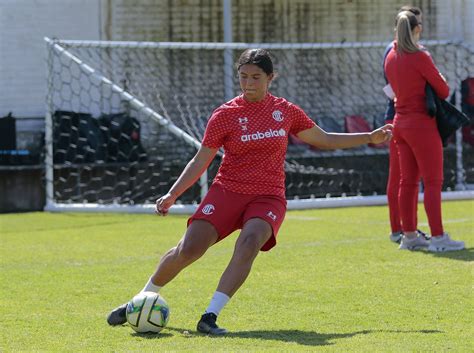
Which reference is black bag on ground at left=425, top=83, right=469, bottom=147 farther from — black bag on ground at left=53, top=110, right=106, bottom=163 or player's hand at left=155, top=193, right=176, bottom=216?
black bag on ground at left=53, top=110, right=106, bottom=163

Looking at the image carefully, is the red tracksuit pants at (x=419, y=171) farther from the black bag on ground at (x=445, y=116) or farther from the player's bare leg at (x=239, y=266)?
the player's bare leg at (x=239, y=266)

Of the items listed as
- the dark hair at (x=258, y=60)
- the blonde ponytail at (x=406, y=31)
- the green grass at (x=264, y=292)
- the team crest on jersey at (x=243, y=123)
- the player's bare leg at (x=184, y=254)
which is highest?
the blonde ponytail at (x=406, y=31)

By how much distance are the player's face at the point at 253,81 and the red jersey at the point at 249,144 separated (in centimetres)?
9

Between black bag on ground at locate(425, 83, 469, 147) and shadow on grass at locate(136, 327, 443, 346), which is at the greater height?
black bag on ground at locate(425, 83, 469, 147)

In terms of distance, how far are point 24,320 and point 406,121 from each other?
4730mm

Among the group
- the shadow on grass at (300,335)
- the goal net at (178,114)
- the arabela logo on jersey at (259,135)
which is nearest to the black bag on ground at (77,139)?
the goal net at (178,114)

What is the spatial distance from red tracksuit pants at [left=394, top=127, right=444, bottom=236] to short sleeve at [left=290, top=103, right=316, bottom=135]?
328 centimetres

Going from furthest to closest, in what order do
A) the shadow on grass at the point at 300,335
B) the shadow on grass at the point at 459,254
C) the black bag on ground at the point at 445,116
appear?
the black bag on ground at the point at 445,116 < the shadow on grass at the point at 459,254 < the shadow on grass at the point at 300,335

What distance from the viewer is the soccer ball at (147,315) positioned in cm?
703

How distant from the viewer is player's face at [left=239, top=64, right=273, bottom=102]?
7.38 metres

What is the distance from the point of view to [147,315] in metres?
7.04

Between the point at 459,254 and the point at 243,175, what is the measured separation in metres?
3.85

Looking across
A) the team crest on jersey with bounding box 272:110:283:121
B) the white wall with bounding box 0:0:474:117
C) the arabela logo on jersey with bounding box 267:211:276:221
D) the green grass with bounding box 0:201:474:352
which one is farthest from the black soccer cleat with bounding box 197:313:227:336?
the white wall with bounding box 0:0:474:117

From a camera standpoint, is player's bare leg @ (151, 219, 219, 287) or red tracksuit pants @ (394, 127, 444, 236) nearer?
player's bare leg @ (151, 219, 219, 287)
